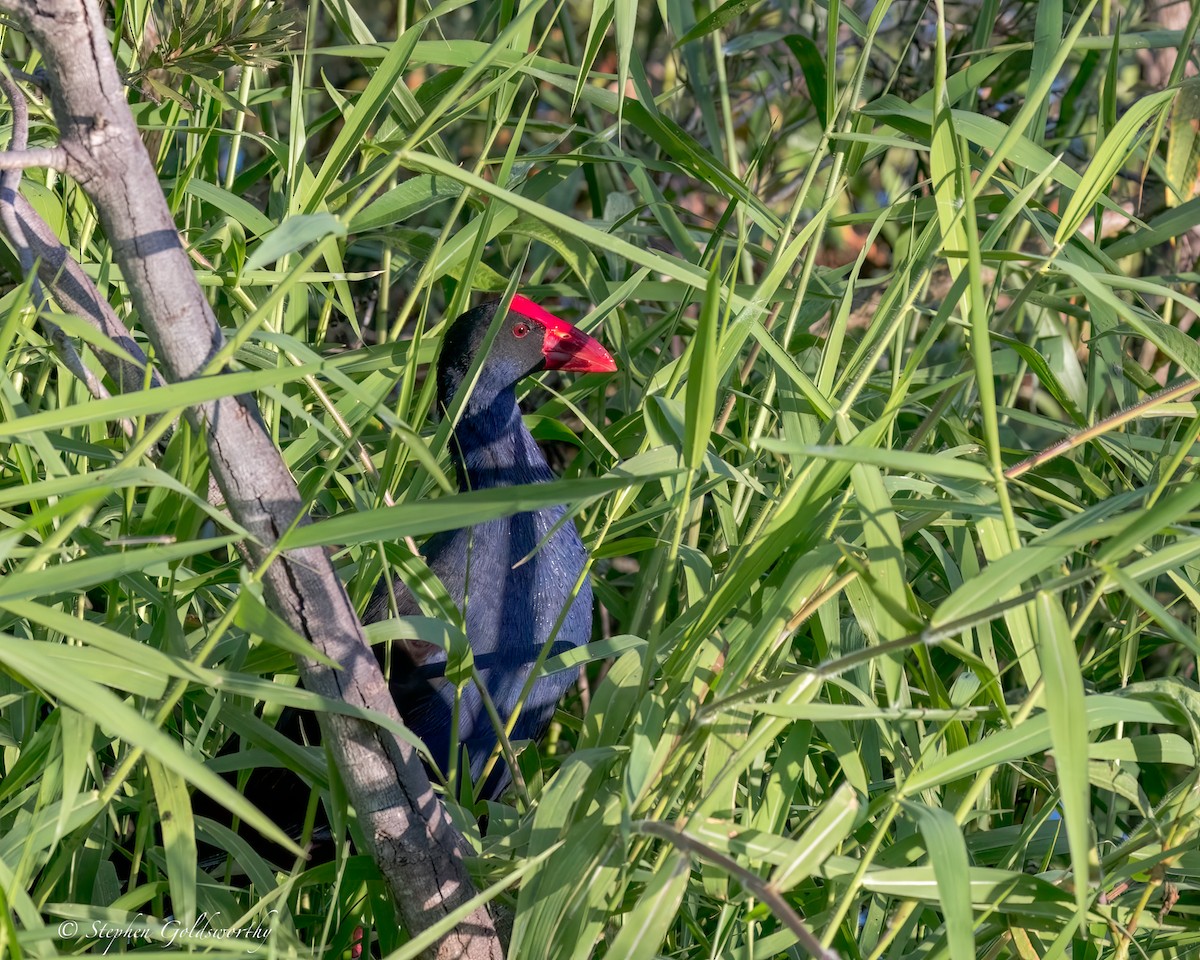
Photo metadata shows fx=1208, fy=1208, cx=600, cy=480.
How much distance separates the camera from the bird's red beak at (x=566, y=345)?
2053mm

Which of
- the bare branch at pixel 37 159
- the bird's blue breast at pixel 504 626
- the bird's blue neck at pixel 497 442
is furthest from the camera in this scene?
the bird's blue neck at pixel 497 442

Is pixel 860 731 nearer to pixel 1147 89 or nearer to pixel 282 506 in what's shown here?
pixel 282 506

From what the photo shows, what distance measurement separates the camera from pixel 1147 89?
2508mm

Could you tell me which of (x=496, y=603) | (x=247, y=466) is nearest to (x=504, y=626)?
(x=496, y=603)

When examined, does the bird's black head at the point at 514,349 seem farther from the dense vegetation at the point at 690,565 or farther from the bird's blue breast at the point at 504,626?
the bird's blue breast at the point at 504,626

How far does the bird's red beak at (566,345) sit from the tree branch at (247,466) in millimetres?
1123

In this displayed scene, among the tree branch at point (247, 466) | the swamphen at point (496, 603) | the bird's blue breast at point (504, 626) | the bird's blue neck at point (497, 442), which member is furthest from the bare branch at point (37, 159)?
the bird's blue neck at point (497, 442)

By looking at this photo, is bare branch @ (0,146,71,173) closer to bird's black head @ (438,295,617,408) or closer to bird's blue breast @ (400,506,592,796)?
bird's blue breast @ (400,506,592,796)

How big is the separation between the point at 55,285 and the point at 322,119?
2.43 ft

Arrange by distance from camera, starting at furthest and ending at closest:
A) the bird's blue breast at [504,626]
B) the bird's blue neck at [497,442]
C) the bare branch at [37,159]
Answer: the bird's blue neck at [497,442] → the bird's blue breast at [504,626] → the bare branch at [37,159]

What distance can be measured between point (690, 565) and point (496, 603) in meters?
0.53

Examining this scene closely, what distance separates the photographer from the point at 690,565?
122 centimetres

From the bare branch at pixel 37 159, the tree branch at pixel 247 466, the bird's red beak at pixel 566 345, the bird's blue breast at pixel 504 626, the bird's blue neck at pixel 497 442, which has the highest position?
the bare branch at pixel 37 159

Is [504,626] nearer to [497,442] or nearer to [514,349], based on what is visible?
[497,442]
